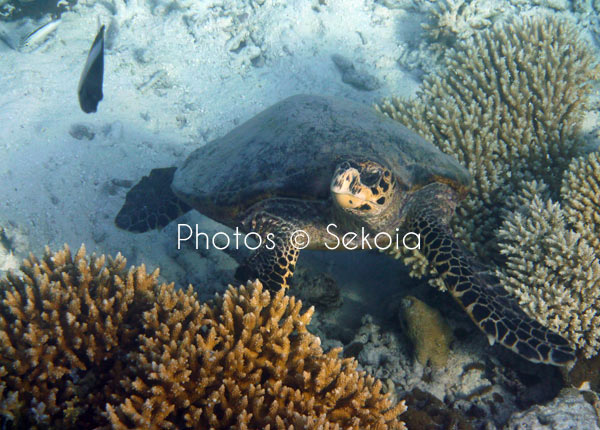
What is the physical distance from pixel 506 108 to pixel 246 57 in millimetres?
4866

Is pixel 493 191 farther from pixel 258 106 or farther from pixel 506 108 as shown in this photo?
pixel 258 106

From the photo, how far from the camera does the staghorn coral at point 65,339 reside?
5.71 feet

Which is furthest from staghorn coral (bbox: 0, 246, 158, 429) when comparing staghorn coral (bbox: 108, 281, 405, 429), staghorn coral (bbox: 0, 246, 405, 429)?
staghorn coral (bbox: 108, 281, 405, 429)

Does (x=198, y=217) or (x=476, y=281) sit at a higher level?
(x=476, y=281)

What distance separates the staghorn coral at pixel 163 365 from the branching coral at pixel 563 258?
1.55m

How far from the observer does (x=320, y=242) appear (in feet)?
10.2

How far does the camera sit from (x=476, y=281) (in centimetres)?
253

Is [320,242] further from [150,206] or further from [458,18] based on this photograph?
[458,18]

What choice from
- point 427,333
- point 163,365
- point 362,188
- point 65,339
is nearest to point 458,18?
point 362,188

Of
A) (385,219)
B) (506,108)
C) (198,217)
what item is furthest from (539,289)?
(198,217)

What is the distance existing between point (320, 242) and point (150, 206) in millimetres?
2310

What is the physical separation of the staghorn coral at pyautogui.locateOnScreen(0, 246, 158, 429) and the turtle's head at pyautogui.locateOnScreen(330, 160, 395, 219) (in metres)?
1.48

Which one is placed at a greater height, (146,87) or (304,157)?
(304,157)

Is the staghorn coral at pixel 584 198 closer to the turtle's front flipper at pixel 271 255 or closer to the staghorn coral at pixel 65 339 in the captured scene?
the turtle's front flipper at pixel 271 255
